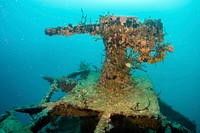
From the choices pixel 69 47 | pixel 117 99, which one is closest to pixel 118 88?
pixel 117 99

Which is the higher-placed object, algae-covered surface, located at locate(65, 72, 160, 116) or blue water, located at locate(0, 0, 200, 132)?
blue water, located at locate(0, 0, 200, 132)

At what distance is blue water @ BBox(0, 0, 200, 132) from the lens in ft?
339

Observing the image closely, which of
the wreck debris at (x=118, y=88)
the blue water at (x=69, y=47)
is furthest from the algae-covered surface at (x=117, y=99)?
the blue water at (x=69, y=47)

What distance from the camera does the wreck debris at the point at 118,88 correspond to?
5.15 meters

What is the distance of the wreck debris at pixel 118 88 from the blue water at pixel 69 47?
76004 millimetres

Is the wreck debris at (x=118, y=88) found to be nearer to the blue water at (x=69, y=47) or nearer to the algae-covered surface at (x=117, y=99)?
the algae-covered surface at (x=117, y=99)

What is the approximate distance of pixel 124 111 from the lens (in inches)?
203

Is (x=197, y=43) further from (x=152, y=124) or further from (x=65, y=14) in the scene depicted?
(x=152, y=124)

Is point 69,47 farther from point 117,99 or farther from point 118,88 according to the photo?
point 117,99

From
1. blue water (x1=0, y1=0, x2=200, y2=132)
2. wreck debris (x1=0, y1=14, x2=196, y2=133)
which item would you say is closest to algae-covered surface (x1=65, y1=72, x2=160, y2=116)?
wreck debris (x1=0, y1=14, x2=196, y2=133)

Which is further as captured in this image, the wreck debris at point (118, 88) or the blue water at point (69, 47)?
the blue water at point (69, 47)

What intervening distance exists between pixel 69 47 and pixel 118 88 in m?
147

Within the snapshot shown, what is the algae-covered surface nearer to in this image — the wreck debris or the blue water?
the wreck debris

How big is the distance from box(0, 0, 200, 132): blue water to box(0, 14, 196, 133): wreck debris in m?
76.0
